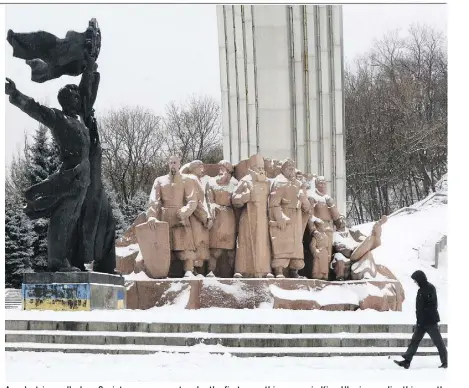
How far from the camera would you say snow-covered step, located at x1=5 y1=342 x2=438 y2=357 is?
11703mm

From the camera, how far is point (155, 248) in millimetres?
16375

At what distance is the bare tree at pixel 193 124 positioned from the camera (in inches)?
1642

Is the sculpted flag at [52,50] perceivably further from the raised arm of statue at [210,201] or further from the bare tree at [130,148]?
the bare tree at [130,148]

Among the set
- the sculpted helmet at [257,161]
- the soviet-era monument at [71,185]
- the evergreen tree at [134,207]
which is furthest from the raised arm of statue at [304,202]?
the evergreen tree at [134,207]

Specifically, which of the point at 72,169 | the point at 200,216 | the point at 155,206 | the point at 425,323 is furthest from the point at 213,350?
the point at 155,206

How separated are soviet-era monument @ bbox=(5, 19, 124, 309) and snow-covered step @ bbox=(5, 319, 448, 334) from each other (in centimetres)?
96

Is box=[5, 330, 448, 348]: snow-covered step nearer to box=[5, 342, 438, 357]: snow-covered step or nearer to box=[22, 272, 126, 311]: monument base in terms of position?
box=[5, 342, 438, 357]: snow-covered step

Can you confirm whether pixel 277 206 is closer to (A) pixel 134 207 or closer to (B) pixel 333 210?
(B) pixel 333 210

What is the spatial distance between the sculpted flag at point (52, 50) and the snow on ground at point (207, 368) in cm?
403

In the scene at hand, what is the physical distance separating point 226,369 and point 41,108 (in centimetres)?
450

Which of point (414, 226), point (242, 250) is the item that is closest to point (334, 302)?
point (242, 250)

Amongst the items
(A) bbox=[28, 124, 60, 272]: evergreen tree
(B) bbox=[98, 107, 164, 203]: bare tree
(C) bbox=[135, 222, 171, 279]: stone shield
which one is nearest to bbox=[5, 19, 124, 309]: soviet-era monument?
(C) bbox=[135, 222, 171, 279]: stone shield

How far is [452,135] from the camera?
1214cm

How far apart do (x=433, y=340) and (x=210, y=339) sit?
253 centimetres
